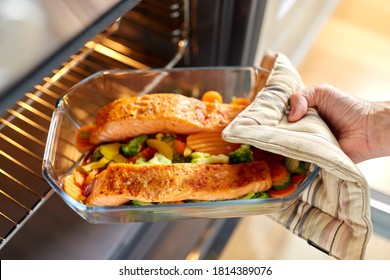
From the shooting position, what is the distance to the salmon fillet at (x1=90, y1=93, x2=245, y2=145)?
32.6 inches

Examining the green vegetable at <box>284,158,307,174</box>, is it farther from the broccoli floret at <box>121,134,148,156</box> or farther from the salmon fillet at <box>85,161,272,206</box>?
the broccoli floret at <box>121,134,148,156</box>

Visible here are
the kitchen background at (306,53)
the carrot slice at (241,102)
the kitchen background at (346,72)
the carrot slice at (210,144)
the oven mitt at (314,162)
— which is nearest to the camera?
the kitchen background at (306,53)

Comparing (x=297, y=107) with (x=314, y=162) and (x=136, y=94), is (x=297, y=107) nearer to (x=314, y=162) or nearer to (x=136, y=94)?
(x=314, y=162)

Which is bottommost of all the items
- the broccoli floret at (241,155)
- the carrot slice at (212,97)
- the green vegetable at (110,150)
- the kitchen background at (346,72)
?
the kitchen background at (346,72)

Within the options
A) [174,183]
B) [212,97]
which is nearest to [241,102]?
[212,97]

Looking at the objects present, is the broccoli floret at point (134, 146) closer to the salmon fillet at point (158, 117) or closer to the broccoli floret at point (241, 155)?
the salmon fillet at point (158, 117)

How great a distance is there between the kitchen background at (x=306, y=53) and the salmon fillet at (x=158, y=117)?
0.22 m

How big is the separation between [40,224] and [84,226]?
102mm

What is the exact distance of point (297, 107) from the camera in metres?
0.80

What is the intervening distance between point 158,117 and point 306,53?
3.82 feet

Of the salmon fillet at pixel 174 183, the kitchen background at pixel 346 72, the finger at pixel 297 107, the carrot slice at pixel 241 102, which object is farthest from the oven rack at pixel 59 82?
the kitchen background at pixel 346 72

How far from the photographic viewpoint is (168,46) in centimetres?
117

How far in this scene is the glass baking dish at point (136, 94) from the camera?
736mm

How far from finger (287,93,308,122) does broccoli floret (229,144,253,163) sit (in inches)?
3.9
